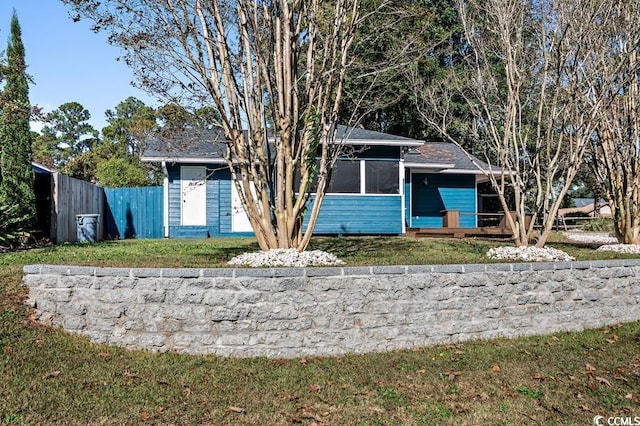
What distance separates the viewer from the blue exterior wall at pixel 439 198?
693 inches

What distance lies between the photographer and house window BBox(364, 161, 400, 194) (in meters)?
14.6

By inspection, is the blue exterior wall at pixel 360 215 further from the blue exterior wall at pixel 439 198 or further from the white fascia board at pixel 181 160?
the white fascia board at pixel 181 160

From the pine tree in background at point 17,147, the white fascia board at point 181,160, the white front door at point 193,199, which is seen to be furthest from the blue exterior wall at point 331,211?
the pine tree in background at point 17,147

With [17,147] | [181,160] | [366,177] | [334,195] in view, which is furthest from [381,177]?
[17,147]

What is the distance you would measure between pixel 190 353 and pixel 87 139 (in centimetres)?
4691

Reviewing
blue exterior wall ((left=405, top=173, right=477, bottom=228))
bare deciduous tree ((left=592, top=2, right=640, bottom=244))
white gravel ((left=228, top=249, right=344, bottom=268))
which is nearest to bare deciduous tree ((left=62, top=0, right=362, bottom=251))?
white gravel ((left=228, top=249, right=344, bottom=268))

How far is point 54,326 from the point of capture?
18.2ft

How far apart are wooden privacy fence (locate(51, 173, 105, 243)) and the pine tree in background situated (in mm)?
771

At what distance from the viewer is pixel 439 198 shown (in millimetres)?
17766

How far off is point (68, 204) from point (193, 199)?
10.6ft

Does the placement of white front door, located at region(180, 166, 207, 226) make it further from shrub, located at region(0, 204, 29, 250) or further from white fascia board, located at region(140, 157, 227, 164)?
shrub, located at region(0, 204, 29, 250)

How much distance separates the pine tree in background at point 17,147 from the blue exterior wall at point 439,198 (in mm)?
10934

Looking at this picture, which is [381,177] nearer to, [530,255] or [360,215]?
[360,215]

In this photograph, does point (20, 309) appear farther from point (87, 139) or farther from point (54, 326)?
point (87, 139)
